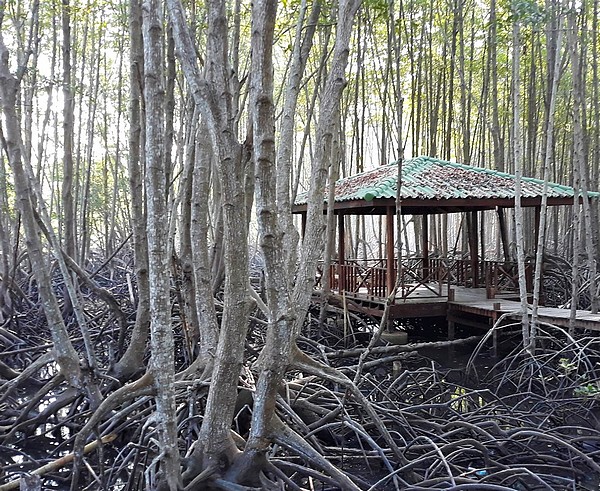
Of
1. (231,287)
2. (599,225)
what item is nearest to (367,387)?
(231,287)

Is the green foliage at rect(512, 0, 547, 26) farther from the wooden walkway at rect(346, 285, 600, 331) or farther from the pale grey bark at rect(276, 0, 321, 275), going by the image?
the wooden walkway at rect(346, 285, 600, 331)

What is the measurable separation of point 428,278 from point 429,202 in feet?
5.45

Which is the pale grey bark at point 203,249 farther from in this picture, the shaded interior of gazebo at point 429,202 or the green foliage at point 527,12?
the shaded interior of gazebo at point 429,202

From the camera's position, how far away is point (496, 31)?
28.2ft

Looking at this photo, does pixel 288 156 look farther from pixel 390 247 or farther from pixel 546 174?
pixel 390 247

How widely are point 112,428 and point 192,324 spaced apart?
3.68ft

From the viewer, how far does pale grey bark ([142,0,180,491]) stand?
2.35 metres

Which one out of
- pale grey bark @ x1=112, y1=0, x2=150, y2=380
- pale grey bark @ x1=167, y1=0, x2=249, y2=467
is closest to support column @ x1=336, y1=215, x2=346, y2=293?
pale grey bark @ x1=112, y1=0, x2=150, y2=380

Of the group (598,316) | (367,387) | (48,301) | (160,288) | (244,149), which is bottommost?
(367,387)

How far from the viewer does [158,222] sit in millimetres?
2377

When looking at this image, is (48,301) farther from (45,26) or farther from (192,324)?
(45,26)

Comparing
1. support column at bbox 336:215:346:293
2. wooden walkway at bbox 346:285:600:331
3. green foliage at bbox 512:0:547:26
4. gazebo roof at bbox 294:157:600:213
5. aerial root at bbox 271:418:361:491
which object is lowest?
wooden walkway at bbox 346:285:600:331

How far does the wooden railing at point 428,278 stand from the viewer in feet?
28.8

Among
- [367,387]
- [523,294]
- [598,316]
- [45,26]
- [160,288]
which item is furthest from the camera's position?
[45,26]
